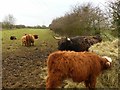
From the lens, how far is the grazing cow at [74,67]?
20.3 feet

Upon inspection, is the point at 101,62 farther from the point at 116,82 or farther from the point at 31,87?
the point at 31,87

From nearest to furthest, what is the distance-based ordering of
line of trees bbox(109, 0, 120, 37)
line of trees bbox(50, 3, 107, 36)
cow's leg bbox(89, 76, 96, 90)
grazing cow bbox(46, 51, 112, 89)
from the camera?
grazing cow bbox(46, 51, 112, 89) → cow's leg bbox(89, 76, 96, 90) → line of trees bbox(109, 0, 120, 37) → line of trees bbox(50, 3, 107, 36)

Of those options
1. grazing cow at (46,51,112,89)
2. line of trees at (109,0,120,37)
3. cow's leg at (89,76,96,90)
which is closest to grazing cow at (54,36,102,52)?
line of trees at (109,0,120,37)

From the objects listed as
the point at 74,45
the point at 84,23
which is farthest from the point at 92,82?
the point at 84,23

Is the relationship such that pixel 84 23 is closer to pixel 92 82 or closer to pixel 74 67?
pixel 92 82

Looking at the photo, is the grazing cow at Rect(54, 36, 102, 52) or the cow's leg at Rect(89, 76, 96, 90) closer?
the cow's leg at Rect(89, 76, 96, 90)

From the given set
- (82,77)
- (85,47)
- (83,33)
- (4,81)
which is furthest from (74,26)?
(82,77)

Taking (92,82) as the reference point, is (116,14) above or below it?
above

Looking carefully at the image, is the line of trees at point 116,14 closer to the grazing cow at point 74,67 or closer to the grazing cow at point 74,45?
the grazing cow at point 74,45

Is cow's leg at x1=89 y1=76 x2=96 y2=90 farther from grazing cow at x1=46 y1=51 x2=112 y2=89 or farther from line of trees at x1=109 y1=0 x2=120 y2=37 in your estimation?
line of trees at x1=109 y1=0 x2=120 y2=37

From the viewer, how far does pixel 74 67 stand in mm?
6340

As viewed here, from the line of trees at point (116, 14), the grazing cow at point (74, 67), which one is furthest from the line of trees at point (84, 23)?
the grazing cow at point (74, 67)

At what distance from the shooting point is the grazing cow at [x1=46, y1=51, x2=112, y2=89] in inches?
244

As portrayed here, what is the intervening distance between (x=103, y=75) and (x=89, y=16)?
1716 cm
